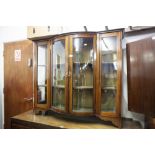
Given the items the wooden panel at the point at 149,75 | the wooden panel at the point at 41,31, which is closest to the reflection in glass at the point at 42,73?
the wooden panel at the point at 41,31

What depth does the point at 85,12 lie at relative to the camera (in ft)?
3.36

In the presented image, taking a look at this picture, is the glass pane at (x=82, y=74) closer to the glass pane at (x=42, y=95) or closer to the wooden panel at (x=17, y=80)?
the glass pane at (x=42, y=95)

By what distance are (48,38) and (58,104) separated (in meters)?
0.60

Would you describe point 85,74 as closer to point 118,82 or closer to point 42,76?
point 118,82

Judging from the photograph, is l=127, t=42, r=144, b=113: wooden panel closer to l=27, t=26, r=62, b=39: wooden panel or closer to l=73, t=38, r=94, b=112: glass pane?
l=73, t=38, r=94, b=112: glass pane

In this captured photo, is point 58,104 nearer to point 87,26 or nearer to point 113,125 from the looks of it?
point 113,125

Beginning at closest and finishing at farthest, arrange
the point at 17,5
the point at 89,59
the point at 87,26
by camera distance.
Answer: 1. the point at 17,5
2. the point at 87,26
3. the point at 89,59

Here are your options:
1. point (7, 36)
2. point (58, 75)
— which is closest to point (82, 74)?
point (58, 75)

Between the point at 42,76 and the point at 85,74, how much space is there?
403 millimetres

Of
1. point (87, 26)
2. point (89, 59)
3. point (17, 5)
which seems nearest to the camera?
point (17, 5)

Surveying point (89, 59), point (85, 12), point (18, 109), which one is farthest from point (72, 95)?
point (85, 12)

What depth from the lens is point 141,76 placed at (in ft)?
3.44

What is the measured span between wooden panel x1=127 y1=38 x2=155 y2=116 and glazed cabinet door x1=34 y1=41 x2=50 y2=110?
702 mm

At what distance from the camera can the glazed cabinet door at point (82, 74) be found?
1.21 meters
